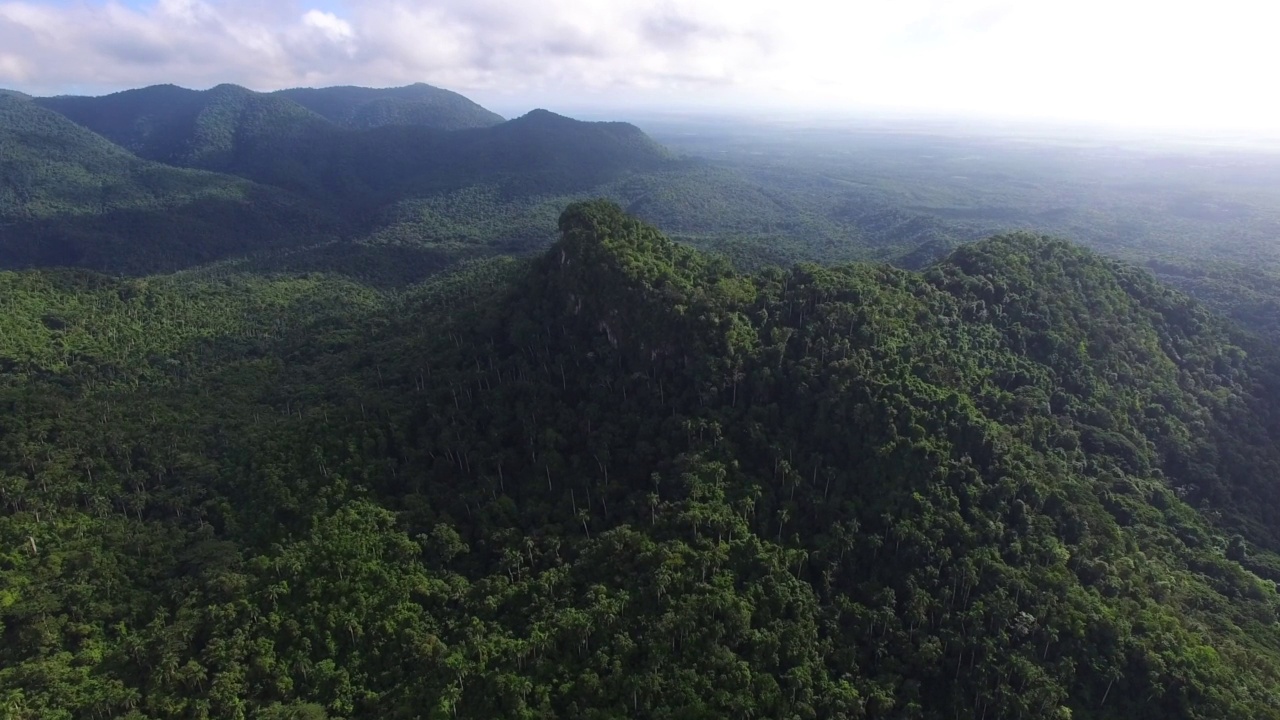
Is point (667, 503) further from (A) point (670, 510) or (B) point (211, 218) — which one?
(B) point (211, 218)

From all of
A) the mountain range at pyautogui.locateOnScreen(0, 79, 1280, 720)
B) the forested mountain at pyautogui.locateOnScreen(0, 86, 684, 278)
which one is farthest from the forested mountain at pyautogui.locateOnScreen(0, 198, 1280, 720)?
the forested mountain at pyautogui.locateOnScreen(0, 86, 684, 278)

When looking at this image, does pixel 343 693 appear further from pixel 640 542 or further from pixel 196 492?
pixel 196 492

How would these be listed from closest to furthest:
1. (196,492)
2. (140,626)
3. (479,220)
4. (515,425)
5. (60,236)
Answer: (140,626) < (196,492) < (515,425) < (60,236) < (479,220)

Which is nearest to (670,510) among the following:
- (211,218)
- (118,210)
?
(211,218)

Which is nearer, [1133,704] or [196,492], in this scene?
[1133,704]

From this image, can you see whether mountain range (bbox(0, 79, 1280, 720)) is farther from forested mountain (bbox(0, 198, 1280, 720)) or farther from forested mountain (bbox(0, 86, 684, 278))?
forested mountain (bbox(0, 86, 684, 278))

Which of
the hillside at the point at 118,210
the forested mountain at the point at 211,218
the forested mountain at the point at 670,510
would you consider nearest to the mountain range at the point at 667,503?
the forested mountain at the point at 670,510

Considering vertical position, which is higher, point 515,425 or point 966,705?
point 515,425

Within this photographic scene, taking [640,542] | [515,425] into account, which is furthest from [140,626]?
[640,542]
